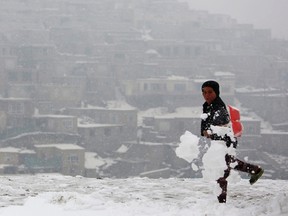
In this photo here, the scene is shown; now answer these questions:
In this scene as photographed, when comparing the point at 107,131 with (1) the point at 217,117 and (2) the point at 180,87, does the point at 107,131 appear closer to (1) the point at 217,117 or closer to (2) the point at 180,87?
(2) the point at 180,87

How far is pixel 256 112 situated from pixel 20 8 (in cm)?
2171

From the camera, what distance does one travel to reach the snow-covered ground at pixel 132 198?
17.4 ft

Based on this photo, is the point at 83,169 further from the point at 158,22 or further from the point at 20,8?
the point at 158,22

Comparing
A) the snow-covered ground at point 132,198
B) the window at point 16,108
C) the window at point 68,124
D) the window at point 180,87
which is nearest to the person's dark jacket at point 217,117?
the snow-covered ground at point 132,198

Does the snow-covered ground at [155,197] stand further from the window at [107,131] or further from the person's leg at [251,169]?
the window at [107,131]

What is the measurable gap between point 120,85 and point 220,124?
38867 millimetres

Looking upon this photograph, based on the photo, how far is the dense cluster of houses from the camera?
3334 centimetres

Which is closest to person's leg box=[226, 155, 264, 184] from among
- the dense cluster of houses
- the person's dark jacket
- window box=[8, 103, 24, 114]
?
the person's dark jacket

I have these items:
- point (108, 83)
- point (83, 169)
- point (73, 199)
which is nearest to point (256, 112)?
point (108, 83)

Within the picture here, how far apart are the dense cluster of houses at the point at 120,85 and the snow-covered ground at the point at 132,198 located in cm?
2342

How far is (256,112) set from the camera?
4278 centimetres

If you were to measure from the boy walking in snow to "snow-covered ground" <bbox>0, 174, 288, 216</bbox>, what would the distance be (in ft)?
0.85

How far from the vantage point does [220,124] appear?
5402 millimetres

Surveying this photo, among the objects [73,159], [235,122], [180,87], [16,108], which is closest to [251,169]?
[235,122]
